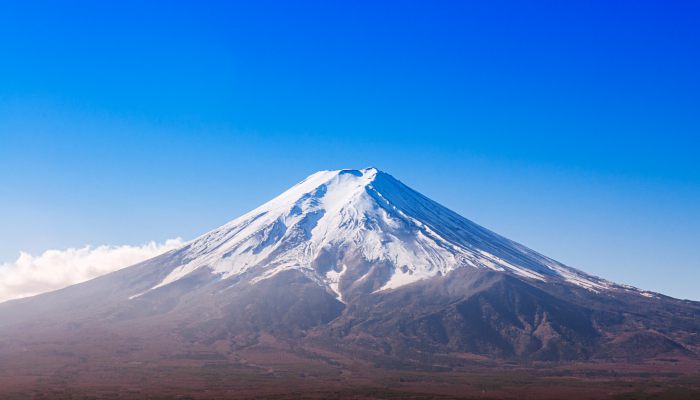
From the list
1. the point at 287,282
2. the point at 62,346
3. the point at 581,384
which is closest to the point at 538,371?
the point at 581,384

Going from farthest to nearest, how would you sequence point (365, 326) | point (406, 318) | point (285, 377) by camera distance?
point (406, 318), point (365, 326), point (285, 377)

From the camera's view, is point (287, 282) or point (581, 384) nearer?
point (581, 384)

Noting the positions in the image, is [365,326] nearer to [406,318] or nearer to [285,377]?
[406,318]

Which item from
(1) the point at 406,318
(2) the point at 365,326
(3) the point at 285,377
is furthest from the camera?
(1) the point at 406,318

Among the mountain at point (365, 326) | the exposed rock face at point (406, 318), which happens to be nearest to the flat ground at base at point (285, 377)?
the mountain at point (365, 326)

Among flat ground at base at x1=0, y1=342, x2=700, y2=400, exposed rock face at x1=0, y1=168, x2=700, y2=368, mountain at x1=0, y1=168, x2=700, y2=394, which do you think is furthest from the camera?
exposed rock face at x1=0, y1=168, x2=700, y2=368

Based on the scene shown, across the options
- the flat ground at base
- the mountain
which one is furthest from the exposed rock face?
the flat ground at base

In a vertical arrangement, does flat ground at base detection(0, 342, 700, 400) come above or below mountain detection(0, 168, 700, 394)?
below

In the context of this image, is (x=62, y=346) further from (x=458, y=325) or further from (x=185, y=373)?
(x=458, y=325)

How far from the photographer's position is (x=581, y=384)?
12069cm

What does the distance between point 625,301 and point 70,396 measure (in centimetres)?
14465

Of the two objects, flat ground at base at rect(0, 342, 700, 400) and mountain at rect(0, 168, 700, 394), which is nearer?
flat ground at base at rect(0, 342, 700, 400)

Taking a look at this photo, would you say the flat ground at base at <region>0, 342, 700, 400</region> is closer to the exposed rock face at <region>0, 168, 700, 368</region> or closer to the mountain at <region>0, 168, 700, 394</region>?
the mountain at <region>0, 168, 700, 394</region>

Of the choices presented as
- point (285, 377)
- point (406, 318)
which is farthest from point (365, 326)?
point (285, 377)
